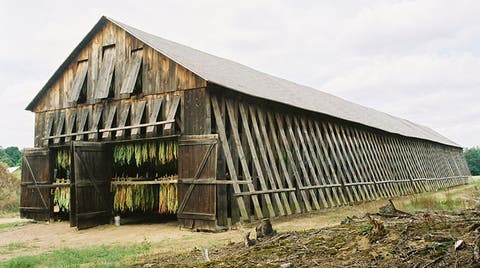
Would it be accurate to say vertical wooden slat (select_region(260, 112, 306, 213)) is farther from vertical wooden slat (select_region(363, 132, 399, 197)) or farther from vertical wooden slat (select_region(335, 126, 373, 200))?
vertical wooden slat (select_region(363, 132, 399, 197))

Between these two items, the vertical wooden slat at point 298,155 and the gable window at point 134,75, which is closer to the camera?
the gable window at point 134,75

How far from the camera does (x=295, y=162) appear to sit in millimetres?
18562

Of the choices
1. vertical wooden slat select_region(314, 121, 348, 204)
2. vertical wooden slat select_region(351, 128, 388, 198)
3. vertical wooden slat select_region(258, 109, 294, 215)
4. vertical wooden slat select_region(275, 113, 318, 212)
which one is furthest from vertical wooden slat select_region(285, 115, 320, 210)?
vertical wooden slat select_region(351, 128, 388, 198)

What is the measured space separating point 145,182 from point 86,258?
5.86 meters

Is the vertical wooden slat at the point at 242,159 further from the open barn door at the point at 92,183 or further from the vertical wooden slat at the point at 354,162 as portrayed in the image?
the vertical wooden slat at the point at 354,162

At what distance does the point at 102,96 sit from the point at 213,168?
5.82m

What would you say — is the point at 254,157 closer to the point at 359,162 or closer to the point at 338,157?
the point at 338,157

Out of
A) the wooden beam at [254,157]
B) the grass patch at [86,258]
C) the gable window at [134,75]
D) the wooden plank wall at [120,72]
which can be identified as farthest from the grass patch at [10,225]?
the wooden beam at [254,157]

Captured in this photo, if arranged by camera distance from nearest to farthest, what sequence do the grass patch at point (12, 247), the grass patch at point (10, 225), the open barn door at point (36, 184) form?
the grass patch at point (12, 247) < the grass patch at point (10, 225) < the open barn door at point (36, 184)

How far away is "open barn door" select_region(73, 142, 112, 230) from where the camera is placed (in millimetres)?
15305

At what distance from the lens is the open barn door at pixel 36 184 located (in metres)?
18.3

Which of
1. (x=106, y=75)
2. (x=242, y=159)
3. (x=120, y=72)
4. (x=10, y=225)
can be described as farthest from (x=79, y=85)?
(x=242, y=159)

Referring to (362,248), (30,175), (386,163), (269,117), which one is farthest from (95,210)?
(386,163)

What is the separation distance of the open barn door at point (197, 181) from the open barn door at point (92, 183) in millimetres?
3555
